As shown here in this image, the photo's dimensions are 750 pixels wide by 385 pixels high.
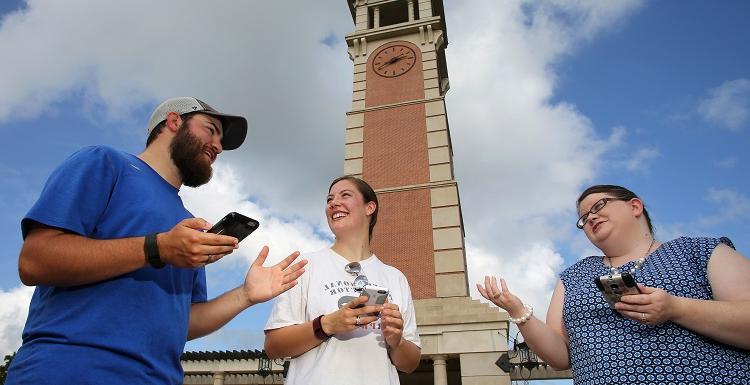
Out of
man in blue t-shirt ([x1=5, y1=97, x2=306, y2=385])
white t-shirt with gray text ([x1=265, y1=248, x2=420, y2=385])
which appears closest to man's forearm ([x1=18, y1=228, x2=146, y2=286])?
man in blue t-shirt ([x1=5, y1=97, x2=306, y2=385])

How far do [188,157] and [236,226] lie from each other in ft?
2.29

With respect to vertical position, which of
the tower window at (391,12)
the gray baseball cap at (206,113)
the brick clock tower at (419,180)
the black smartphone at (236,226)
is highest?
the tower window at (391,12)

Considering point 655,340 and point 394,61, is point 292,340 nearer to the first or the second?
point 655,340

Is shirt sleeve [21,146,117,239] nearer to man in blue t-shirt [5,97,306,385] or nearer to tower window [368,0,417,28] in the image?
man in blue t-shirt [5,97,306,385]

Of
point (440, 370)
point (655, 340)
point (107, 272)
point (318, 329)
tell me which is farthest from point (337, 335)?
point (440, 370)

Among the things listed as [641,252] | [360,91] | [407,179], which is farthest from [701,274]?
[360,91]

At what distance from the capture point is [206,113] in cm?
246

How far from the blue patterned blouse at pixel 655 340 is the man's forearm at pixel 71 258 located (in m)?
2.22

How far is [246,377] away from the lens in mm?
14484

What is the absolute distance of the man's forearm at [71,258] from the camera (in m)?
1.55

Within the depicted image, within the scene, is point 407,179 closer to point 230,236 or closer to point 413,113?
point 413,113

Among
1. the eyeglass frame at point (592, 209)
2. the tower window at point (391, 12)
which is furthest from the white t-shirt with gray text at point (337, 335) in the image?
the tower window at point (391, 12)

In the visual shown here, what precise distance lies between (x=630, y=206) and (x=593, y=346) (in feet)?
2.93

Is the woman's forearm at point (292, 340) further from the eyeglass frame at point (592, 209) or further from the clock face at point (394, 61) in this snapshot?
the clock face at point (394, 61)
